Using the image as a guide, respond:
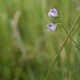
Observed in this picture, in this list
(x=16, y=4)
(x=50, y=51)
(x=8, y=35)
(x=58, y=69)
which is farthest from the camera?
(x=16, y=4)

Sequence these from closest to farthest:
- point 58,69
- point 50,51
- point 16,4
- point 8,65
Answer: point 58,69 < point 50,51 < point 8,65 < point 16,4

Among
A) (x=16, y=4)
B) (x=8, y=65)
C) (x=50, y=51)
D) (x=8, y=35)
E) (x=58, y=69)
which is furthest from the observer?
(x=16, y=4)

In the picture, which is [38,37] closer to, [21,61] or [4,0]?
[21,61]

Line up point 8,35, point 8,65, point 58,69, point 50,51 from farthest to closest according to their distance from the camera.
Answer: point 8,35, point 8,65, point 50,51, point 58,69

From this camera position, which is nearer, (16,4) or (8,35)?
(8,35)

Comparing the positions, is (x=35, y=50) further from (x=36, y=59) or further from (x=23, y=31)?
(x=23, y=31)

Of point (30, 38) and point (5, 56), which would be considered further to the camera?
point (30, 38)

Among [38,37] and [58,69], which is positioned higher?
[58,69]

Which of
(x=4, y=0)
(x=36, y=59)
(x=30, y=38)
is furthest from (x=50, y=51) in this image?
(x=4, y=0)

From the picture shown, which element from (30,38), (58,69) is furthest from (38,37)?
(58,69)
